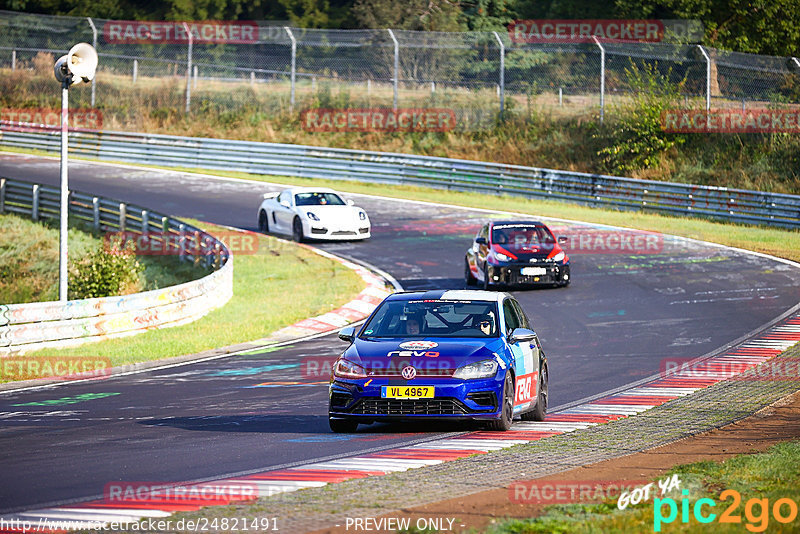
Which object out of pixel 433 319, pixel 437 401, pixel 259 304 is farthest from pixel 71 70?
pixel 437 401

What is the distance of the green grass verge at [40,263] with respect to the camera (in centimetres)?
2842

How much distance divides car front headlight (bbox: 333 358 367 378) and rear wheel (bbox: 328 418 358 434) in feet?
1.43

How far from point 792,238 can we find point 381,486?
82.1 feet

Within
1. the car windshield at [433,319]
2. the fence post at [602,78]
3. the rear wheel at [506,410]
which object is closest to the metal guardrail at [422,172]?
the fence post at [602,78]

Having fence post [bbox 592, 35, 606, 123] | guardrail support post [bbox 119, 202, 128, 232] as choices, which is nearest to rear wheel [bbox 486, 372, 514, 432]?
guardrail support post [bbox 119, 202, 128, 232]

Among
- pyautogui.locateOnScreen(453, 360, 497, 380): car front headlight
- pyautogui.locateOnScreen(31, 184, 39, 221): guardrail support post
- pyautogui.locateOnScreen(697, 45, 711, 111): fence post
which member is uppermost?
pyautogui.locateOnScreen(697, 45, 711, 111): fence post

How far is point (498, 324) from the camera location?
11.6 meters

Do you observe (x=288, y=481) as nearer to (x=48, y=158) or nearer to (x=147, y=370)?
(x=147, y=370)

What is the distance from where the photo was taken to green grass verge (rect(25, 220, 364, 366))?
18141 millimetres

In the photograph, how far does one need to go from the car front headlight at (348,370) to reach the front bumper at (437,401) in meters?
0.08

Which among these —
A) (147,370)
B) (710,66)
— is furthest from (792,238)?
(147,370)

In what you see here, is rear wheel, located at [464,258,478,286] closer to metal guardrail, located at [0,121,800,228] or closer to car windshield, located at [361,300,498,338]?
metal guardrail, located at [0,121,800,228]

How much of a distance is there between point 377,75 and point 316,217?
15324mm

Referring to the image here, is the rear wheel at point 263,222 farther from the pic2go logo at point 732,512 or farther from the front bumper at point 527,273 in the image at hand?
the pic2go logo at point 732,512
